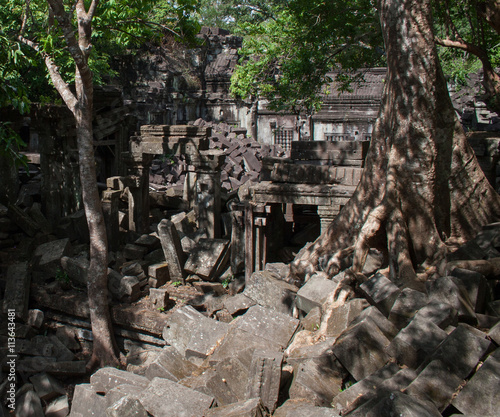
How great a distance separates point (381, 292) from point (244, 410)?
6.05ft

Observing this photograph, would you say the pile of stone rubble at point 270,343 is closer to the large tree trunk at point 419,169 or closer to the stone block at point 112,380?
the stone block at point 112,380

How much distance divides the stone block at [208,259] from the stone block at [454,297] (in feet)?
17.0

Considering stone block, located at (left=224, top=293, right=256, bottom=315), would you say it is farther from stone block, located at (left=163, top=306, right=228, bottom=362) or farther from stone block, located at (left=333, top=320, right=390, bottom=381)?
stone block, located at (left=333, top=320, right=390, bottom=381)

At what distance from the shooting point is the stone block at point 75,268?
8969 mm

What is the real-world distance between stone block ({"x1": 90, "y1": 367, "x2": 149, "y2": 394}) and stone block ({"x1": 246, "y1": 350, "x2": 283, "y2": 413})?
1.78 m

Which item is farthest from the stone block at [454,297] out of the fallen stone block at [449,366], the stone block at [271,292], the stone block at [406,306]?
the stone block at [271,292]

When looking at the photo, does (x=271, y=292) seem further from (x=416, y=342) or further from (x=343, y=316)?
(x=416, y=342)

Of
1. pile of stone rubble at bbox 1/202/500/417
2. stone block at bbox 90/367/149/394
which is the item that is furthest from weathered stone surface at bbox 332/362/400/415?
stone block at bbox 90/367/149/394

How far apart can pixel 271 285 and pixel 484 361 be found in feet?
13.0

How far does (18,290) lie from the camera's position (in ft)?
28.2

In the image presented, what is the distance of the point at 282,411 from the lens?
4395 mm

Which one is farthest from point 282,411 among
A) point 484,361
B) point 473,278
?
point 473,278

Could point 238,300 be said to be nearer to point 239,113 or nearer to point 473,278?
point 473,278

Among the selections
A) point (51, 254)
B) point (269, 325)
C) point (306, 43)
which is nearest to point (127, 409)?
point (269, 325)
